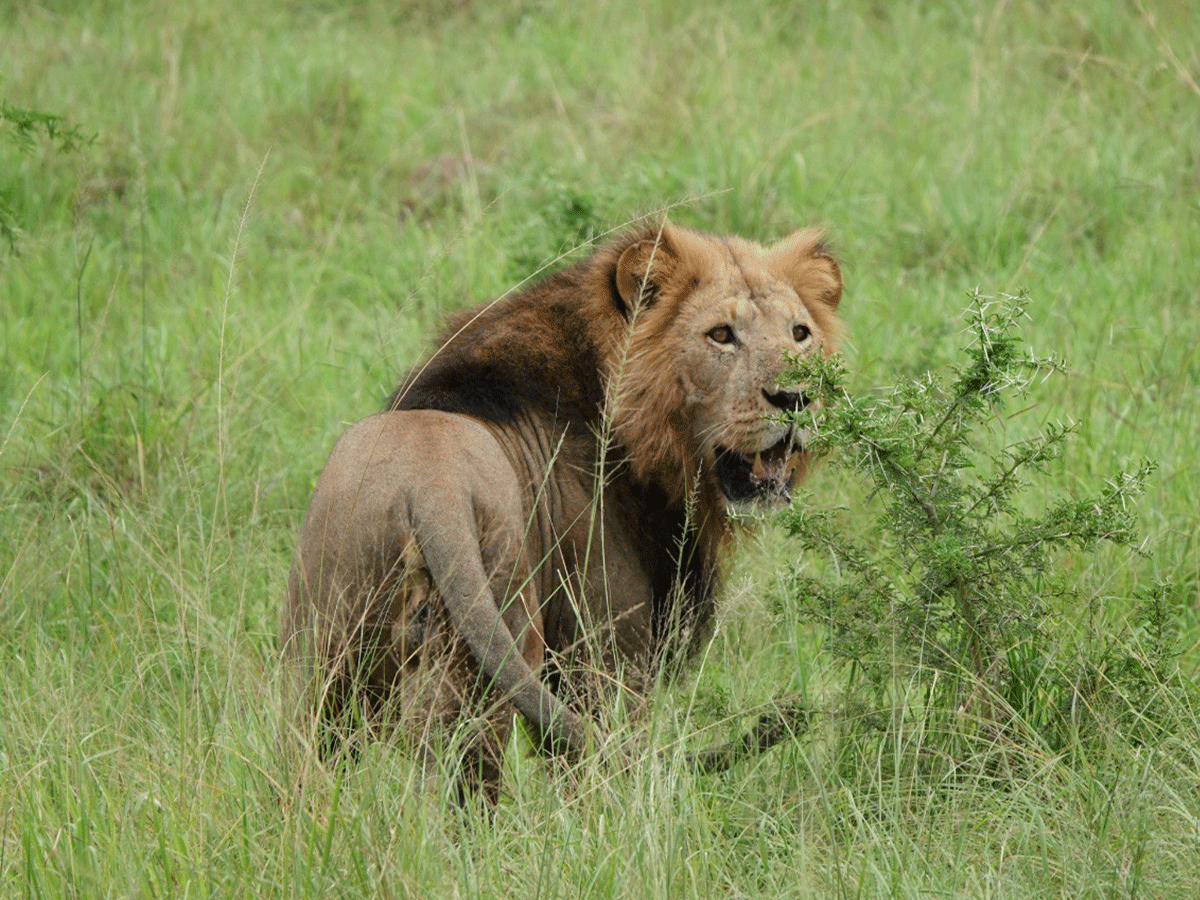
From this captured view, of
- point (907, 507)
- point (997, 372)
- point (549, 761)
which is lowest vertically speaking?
point (549, 761)

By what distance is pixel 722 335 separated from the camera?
381cm

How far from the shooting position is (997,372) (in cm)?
329

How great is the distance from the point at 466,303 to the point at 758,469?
2420 millimetres

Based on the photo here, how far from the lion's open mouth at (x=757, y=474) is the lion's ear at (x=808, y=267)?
1.45ft

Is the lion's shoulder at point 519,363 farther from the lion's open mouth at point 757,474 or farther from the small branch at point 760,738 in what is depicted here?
the small branch at point 760,738

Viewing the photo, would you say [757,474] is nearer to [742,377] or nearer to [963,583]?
[742,377]

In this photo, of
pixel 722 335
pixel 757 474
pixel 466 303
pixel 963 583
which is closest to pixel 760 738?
pixel 963 583

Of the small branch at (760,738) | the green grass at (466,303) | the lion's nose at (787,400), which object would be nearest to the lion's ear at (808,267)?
the green grass at (466,303)

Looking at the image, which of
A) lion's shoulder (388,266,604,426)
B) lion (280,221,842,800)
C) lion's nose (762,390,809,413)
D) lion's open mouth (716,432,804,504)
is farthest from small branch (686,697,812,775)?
lion's shoulder (388,266,604,426)

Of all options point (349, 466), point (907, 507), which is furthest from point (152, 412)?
point (907, 507)

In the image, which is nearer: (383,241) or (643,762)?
(643,762)

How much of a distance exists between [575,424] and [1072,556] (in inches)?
55.8

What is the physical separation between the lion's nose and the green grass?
1.63ft

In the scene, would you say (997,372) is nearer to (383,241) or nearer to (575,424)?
(575,424)
